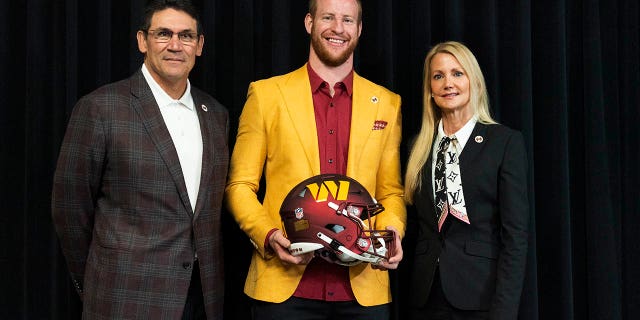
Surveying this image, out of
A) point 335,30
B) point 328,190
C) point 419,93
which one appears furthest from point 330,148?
point 419,93

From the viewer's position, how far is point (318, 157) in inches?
87.1

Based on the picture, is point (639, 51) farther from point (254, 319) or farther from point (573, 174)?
point (254, 319)

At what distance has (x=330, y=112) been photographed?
7.51ft

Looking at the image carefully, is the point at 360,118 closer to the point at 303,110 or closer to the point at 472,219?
the point at 303,110

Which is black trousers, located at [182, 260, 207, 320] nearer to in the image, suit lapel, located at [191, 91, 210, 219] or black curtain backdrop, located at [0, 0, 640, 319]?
suit lapel, located at [191, 91, 210, 219]

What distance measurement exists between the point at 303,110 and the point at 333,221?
0.51m

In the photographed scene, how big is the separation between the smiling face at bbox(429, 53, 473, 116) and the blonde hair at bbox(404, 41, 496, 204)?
0.06ft

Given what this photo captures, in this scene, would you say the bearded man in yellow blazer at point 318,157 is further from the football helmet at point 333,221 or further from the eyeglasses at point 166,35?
the eyeglasses at point 166,35

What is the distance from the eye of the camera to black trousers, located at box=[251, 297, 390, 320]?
2.13 meters

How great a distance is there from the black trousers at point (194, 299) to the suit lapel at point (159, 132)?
26 centimetres

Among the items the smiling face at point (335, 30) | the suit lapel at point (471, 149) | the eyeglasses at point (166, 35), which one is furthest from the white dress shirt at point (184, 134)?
the suit lapel at point (471, 149)

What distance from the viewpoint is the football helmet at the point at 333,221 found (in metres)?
1.91

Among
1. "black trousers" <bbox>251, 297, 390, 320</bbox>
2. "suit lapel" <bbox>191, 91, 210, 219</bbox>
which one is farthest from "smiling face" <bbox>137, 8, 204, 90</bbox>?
"black trousers" <bbox>251, 297, 390, 320</bbox>

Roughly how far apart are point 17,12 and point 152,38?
97 cm
